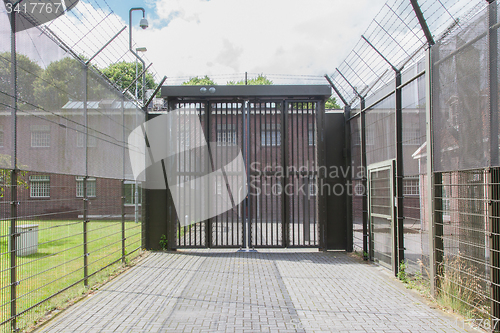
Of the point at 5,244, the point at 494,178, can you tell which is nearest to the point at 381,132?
the point at 494,178

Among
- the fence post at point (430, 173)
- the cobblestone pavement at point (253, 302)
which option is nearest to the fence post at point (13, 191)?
the cobblestone pavement at point (253, 302)

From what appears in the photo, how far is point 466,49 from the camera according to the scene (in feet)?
15.1

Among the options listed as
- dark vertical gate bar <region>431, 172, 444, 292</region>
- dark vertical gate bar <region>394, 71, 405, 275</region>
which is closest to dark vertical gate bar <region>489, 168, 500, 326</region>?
dark vertical gate bar <region>431, 172, 444, 292</region>

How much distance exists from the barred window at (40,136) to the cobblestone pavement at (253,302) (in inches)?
83.8

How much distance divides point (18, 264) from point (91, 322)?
114 centimetres

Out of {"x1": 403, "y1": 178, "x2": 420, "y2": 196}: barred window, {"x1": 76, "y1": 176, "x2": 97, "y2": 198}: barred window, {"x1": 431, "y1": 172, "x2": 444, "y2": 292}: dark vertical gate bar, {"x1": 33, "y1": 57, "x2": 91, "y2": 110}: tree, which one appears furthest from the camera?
{"x1": 403, "y1": 178, "x2": 420, "y2": 196}: barred window

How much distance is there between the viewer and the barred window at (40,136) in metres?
4.45

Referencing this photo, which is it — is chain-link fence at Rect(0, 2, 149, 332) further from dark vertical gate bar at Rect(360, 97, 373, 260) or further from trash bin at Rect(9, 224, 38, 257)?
dark vertical gate bar at Rect(360, 97, 373, 260)

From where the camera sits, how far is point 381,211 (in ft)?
24.9

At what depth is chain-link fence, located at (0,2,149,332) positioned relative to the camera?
4.02 metres

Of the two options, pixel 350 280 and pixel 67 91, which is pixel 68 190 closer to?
pixel 67 91

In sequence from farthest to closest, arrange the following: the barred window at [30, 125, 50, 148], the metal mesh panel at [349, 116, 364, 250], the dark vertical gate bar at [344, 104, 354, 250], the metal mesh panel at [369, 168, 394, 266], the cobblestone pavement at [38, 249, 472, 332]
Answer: the dark vertical gate bar at [344, 104, 354, 250]
the metal mesh panel at [349, 116, 364, 250]
the metal mesh panel at [369, 168, 394, 266]
the cobblestone pavement at [38, 249, 472, 332]
the barred window at [30, 125, 50, 148]

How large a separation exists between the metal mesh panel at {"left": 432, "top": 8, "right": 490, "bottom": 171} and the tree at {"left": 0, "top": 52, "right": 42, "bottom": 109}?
16.3ft

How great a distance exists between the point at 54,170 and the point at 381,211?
577cm
